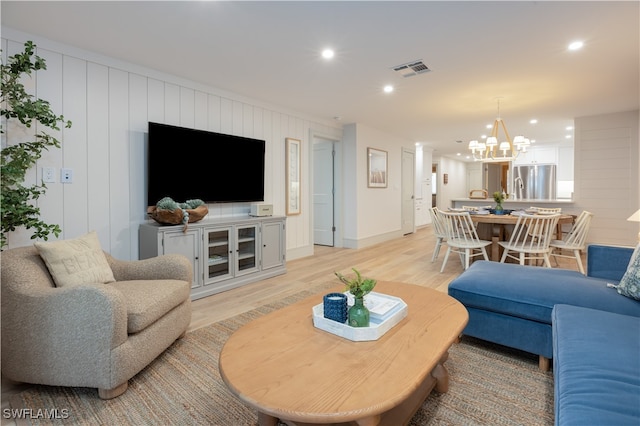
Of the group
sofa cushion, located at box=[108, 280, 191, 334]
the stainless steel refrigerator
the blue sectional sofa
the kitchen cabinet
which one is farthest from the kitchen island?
sofa cushion, located at box=[108, 280, 191, 334]

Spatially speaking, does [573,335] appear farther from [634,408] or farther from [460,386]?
[460,386]

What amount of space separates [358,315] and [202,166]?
2890 mm

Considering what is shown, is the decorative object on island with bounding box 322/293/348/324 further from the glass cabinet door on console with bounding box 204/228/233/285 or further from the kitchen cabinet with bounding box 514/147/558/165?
the kitchen cabinet with bounding box 514/147/558/165

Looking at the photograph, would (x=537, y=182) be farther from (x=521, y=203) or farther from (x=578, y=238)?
(x=578, y=238)

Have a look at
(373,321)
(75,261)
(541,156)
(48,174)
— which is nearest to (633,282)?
(373,321)

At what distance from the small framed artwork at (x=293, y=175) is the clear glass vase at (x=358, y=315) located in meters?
3.58

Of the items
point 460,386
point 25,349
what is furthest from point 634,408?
point 25,349

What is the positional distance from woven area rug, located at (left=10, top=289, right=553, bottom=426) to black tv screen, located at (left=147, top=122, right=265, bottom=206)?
1.91 metres

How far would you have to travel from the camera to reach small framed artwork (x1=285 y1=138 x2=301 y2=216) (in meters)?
4.96

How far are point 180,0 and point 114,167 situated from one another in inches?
67.8

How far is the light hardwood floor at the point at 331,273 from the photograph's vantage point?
2.98 meters

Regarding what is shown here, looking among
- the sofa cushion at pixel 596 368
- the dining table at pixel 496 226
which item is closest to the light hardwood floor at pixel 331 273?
the dining table at pixel 496 226

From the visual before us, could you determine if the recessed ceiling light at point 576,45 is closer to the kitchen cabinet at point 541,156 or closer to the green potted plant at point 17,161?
the green potted plant at point 17,161

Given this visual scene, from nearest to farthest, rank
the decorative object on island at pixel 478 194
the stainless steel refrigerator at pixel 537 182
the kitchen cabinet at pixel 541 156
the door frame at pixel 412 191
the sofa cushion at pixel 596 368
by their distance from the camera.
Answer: the sofa cushion at pixel 596 368 < the decorative object on island at pixel 478 194 < the door frame at pixel 412 191 < the stainless steel refrigerator at pixel 537 182 < the kitchen cabinet at pixel 541 156
